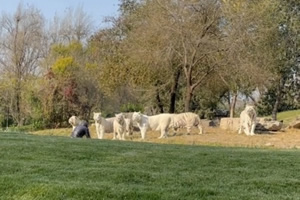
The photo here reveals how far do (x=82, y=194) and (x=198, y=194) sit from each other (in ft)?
3.23

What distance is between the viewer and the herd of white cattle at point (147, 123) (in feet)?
46.2

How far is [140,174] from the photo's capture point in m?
4.82

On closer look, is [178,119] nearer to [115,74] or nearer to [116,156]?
[115,74]

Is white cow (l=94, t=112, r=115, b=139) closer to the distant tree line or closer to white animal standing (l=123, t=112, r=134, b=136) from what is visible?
white animal standing (l=123, t=112, r=134, b=136)

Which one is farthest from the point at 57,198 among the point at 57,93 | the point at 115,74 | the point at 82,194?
the point at 57,93

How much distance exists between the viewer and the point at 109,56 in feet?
76.2

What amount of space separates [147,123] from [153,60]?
4.20 meters

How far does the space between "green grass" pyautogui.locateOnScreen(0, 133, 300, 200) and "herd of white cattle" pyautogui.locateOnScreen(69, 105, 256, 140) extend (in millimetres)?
7302

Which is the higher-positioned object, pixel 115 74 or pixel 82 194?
pixel 115 74

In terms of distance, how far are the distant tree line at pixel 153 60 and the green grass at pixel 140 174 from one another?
38.8 ft

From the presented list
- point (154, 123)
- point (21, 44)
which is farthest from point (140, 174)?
point (21, 44)

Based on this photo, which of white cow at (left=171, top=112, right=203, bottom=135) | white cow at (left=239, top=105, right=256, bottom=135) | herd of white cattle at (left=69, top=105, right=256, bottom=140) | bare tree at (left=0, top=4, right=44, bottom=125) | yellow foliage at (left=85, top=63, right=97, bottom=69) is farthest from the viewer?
bare tree at (left=0, top=4, right=44, bottom=125)

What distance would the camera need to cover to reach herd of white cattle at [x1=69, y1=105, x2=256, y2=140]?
14.1 metres

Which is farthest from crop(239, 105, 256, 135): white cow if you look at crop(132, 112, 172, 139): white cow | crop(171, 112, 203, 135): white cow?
crop(132, 112, 172, 139): white cow
